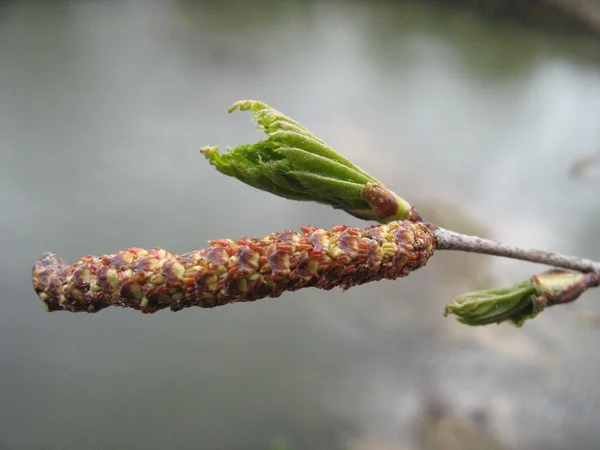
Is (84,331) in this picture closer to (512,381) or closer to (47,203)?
(47,203)

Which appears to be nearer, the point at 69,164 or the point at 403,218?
the point at 403,218

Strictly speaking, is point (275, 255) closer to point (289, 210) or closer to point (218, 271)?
point (218, 271)

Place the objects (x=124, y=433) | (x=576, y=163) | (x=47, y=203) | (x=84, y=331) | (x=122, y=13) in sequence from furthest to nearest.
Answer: (x=122, y=13) → (x=576, y=163) → (x=47, y=203) → (x=84, y=331) → (x=124, y=433)

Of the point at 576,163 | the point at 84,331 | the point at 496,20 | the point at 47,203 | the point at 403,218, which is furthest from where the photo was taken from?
the point at 496,20

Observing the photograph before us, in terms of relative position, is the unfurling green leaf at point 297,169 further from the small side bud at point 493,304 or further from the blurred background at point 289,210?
the blurred background at point 289,210

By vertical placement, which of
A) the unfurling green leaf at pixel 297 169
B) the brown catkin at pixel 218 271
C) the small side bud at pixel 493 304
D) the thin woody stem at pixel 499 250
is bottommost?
the brown catkin at pixel 218 271

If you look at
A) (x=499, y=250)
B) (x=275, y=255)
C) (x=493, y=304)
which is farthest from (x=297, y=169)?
(x=493, y=304)

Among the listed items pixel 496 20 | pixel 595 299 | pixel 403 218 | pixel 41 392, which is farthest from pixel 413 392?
pixel 496 20

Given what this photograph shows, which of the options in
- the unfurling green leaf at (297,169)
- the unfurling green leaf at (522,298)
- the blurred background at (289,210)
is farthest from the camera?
the blurred background at (289,210)

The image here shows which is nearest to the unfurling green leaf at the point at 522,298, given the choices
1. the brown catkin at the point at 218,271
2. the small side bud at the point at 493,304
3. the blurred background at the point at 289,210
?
Result: the small side bud at the point at 493,304
